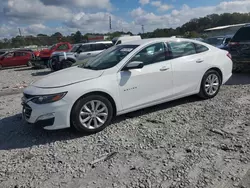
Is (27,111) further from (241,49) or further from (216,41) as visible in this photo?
(216,41)

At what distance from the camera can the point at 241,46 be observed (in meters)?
7.64

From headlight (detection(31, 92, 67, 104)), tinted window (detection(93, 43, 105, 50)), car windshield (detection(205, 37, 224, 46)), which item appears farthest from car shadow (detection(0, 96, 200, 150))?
→ car windshield (detection(205, 37, 224, 46))

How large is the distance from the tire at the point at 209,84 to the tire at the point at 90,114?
2.36 meters

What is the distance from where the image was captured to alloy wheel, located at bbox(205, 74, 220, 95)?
211 inches

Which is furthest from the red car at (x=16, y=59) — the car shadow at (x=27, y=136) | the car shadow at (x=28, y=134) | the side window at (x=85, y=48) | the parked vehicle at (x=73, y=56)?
the car shadow at (x=27, y=136)

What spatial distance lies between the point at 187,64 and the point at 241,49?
3.78 meters

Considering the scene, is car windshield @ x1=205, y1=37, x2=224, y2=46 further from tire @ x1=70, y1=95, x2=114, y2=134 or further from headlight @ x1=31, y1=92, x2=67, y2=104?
headlight @ x1=31, y1=92, x2=67, y2=104

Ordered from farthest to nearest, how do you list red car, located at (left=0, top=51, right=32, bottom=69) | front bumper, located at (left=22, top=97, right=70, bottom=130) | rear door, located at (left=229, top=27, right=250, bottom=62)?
1. red car, located at (left=0, top=51, right=32, bottom=69)
2. rear door, located at (left=229, top=27, right=250, bottom=62)
3. front bumper, located at (left=22, top=97, right=70, bottom=130)

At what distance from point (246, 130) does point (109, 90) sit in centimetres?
236

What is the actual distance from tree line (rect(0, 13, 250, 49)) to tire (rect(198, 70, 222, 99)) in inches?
1429

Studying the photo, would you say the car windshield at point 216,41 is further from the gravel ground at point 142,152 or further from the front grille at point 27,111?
the front grille at point 27,111

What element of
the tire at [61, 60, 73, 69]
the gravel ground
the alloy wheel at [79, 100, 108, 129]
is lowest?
the gravel ground

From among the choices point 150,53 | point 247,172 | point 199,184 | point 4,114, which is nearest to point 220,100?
point 150,53

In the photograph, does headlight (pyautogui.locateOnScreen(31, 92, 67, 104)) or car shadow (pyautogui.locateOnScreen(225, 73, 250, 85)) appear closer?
headlight (pyautogui.locateOnScreen(31, 92, 67, 104))
